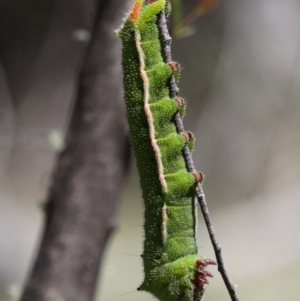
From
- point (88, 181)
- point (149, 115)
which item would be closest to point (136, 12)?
point (149, 115)

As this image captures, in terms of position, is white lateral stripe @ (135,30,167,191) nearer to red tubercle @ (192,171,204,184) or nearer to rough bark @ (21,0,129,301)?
red tubercle @ (192,171,204,184)

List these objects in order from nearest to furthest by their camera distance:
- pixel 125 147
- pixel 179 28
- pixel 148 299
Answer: pixel 179 28 < pixel 125 147 < pixel 148 299

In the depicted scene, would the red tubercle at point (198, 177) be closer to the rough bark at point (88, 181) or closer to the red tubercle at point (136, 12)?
the red tubercle at point (136, 12)

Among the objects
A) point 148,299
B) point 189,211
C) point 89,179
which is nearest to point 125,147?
point 89,179

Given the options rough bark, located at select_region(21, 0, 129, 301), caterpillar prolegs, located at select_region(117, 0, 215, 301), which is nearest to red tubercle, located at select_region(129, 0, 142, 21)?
caterpillar prolegs, located at select_region(117, 0, 215, 301)

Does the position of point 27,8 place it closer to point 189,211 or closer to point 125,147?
point 125,147
